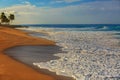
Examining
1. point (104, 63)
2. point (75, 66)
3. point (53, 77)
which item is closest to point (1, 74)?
point (53, 77)

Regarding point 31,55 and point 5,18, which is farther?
point 5,18

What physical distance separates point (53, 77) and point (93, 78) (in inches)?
50.5

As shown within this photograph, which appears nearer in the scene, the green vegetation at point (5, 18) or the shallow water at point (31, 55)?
the shallow water at point (31, 55)

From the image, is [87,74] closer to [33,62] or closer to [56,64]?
[56,64]

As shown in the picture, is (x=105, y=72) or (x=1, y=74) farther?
(x=105, y=72)

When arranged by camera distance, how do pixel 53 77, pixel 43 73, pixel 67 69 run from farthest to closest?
1. pixel 67 69
2. pixel 43 73
3. pixel 53 77

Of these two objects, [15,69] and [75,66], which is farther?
[75,66]

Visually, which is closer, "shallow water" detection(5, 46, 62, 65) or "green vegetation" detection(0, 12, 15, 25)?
"shallow water" detection(5, 46, 62, 65)

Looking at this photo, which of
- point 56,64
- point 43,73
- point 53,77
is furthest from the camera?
point 56,64

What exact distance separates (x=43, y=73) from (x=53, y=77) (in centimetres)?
76

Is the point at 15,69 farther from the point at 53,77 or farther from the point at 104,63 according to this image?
the point at 104,63

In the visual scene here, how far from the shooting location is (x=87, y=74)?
9.09 meters

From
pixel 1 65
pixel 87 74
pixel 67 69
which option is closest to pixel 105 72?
pixel 87 74

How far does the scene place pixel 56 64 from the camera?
36.2ft
